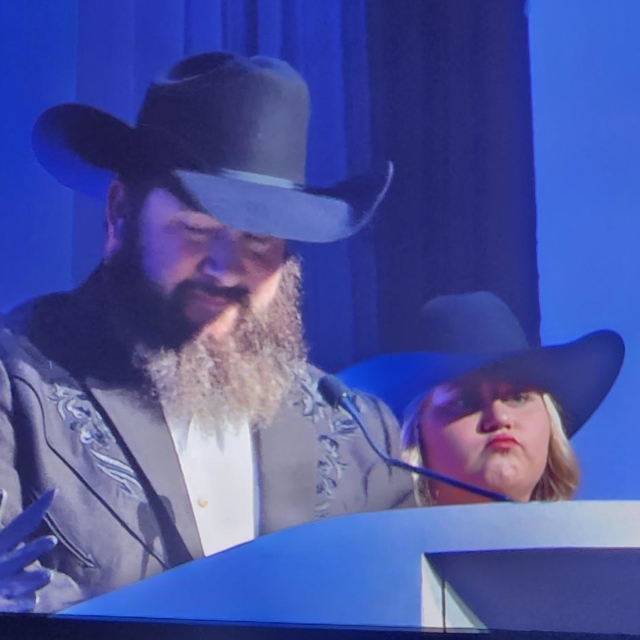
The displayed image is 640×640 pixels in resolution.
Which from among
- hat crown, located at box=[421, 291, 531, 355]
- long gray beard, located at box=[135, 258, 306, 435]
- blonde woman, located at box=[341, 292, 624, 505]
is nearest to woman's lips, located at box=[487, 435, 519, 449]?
blonde woman, located at box=[341, 292, 624, 505]

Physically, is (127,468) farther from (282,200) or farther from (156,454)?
(282,200)

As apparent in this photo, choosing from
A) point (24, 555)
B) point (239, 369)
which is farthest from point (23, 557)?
point (239, 369)

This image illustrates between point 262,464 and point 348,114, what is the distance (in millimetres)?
640

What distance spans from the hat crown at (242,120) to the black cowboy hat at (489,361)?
369 mm

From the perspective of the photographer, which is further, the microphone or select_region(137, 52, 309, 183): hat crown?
select_region(137, 52, 309, 183): hat crown

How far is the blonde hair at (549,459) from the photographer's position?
1.51 meters

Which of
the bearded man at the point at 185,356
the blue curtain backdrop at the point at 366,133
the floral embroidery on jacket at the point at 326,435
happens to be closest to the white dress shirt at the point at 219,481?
the bearded man at the point at 185,356

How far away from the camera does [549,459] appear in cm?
153

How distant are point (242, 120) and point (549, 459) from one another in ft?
2.62

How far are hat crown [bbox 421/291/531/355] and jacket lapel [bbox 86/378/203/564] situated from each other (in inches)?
19.1

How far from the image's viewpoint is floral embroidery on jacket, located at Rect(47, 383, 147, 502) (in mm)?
1579

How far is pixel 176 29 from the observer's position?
67.2 inches

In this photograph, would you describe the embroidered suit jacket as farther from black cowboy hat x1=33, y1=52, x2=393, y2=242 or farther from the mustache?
black cowboy hat x1=33, y1=52, x2=393, y2=242

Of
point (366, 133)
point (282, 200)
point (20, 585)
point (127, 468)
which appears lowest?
point (20, 585)
